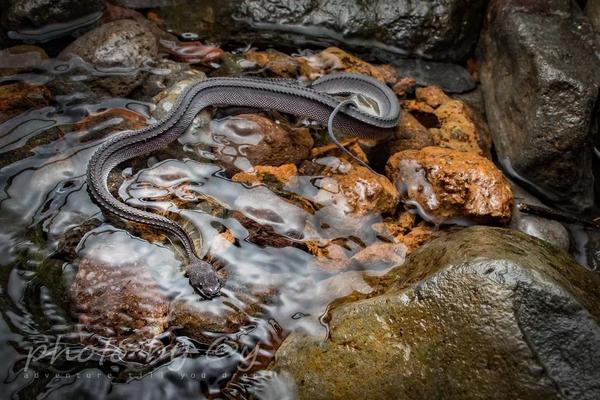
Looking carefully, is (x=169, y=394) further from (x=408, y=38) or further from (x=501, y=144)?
(x=408, y=38)

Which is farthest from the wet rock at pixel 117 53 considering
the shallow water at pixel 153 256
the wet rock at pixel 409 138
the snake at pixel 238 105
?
the wet rock at pixel 409 138

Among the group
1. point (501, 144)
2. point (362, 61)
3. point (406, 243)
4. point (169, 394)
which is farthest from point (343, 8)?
point (169, 394)

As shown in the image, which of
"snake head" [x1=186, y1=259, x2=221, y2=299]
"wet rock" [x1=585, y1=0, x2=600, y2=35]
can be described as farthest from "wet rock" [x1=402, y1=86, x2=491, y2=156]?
"snake head" [x1=186, y1=259, x2=221, y2=299]

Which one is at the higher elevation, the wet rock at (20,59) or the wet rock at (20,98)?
the wet rock at (20,59)

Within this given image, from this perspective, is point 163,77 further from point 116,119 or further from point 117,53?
point 116,119

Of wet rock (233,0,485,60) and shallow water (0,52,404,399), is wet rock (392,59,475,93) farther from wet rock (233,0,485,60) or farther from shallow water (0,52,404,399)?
shallow water (0,52,404,399)

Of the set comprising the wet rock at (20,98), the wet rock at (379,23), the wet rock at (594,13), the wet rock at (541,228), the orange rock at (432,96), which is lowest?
the wet rock at (541,228)

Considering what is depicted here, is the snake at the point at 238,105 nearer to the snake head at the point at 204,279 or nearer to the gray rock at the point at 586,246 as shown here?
the snake head at the point at 204,279
